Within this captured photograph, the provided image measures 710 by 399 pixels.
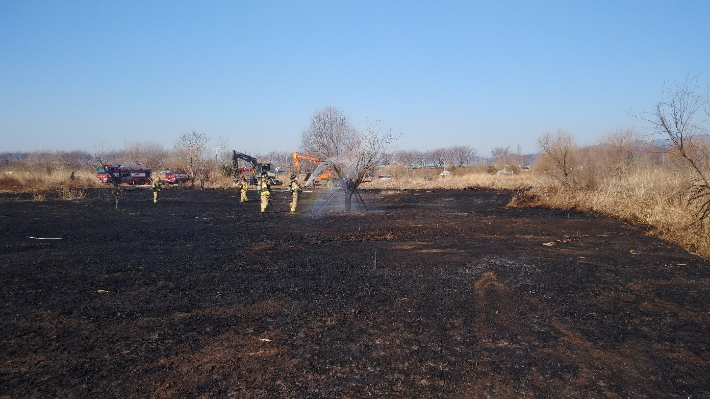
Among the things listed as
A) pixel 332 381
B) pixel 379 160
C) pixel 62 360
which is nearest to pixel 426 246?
pixel 332 381

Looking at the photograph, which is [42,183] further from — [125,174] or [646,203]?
[646,203]

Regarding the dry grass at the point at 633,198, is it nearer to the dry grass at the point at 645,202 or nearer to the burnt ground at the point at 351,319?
the dry grass at the point at 645,202

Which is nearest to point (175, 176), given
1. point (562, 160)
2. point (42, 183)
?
point (42, 183)

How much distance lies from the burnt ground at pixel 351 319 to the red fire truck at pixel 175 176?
37.2 metres

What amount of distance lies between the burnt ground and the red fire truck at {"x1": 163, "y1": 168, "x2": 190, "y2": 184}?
3723cm

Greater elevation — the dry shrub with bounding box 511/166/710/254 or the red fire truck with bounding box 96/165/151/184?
the red fire truck with bounding box 96/165/151/184

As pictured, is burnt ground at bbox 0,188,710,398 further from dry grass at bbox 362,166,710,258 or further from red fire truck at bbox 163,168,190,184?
red fire truck at bbox 163,168,190,184

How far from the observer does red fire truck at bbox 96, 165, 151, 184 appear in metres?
45.5

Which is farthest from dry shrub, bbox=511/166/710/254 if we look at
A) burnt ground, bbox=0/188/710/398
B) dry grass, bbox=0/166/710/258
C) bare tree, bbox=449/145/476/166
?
bare tree, bbox=449/145/476/166

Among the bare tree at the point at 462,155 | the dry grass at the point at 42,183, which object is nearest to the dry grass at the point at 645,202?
the dry grass at the point at 42,183

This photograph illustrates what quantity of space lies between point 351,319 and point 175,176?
153 ft

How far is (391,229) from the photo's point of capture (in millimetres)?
14836

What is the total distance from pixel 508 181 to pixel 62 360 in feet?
155

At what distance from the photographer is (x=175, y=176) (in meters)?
47.8
